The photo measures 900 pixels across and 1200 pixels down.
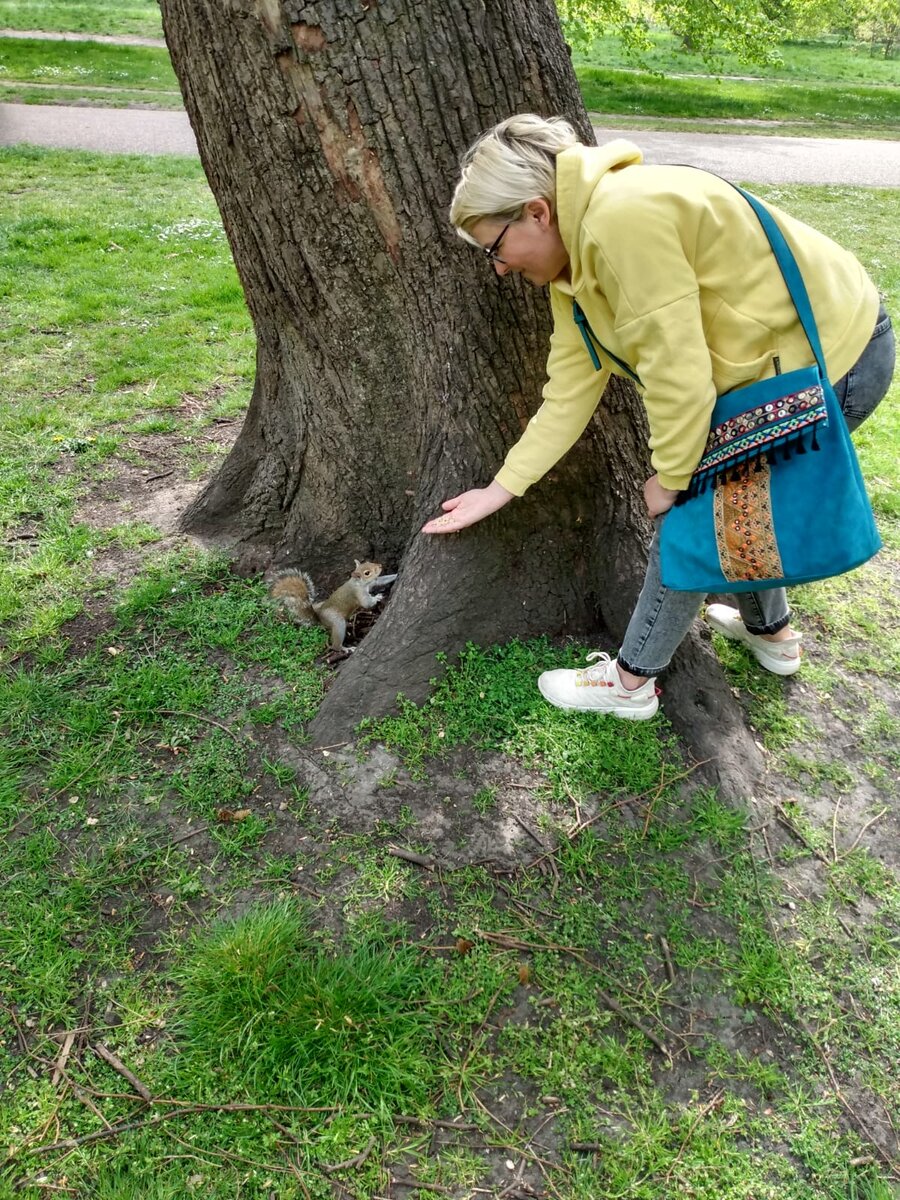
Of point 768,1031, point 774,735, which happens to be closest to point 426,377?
point 774,735

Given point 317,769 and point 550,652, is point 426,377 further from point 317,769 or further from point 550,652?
point 317,769

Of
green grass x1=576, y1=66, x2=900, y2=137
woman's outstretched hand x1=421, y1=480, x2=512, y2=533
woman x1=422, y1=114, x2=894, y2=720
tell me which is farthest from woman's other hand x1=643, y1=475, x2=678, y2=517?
green grass x1=576, y1=66, x2=900, y2=137

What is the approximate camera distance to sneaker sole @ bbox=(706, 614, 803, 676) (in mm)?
2721

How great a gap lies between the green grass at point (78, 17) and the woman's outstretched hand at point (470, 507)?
76.0 feet

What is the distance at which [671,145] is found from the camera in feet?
40.2

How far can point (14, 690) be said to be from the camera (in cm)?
263

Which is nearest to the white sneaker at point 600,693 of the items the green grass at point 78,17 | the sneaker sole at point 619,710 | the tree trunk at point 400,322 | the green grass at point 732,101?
the sneaker sole at point 619,710

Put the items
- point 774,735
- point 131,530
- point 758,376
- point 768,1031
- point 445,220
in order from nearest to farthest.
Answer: point 758,376 → point 768,1031 → point 445,220 → point 774,735 → point 131,530

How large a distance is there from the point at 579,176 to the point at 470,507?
958mm

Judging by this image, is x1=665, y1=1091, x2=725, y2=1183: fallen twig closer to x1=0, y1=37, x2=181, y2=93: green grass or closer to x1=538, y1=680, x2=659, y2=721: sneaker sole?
x1=538, y1=680, x2=659, y2=721: sneaker sole

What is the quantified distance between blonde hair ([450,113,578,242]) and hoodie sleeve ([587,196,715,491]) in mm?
185

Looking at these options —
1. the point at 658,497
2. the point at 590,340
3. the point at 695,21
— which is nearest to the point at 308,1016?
the point at 658,497

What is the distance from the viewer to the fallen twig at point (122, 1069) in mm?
1731

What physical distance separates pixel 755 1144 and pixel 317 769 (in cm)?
142
